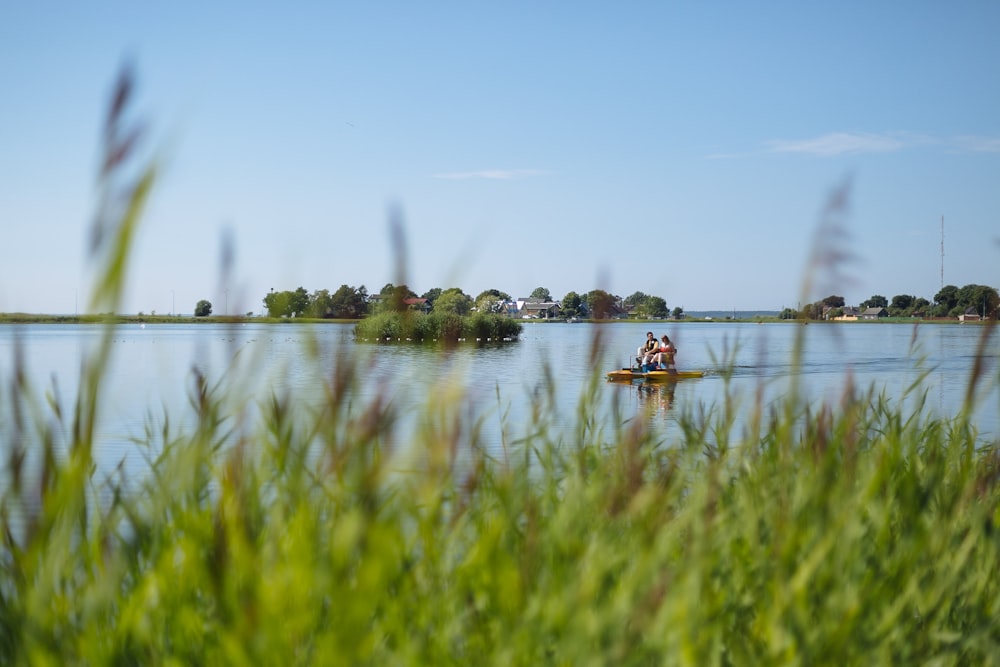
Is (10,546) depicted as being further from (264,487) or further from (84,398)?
(84,398)

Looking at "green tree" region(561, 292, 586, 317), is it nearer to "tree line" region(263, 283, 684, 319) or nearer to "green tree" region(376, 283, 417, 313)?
"tree line" region(263, 283, 684, 319)

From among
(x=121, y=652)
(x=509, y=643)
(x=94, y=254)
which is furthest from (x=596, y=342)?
(x=94, y=254)

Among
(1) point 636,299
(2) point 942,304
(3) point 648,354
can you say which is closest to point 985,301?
(1) point 636,299

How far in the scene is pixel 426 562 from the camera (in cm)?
278

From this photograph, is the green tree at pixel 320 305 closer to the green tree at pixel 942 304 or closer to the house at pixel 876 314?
the green tree at pixel 942 304

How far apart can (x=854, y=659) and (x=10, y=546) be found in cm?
256

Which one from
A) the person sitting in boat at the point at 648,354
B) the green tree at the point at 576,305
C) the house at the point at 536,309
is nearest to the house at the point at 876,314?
the house at the point at 536,309

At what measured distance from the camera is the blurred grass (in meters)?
1.74

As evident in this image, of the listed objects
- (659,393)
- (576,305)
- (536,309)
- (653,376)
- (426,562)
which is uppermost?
(536,309)

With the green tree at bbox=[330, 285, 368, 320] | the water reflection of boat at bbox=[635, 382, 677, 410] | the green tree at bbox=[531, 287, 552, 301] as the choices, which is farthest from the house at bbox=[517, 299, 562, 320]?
the green tree at bbox=[330, 285, 368, 320]

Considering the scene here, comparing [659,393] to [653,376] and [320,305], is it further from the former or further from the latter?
[320,305]

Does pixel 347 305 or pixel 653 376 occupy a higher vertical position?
pixel 347 305

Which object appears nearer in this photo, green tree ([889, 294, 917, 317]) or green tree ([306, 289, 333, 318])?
green tree ([306, 289, 333, 318])

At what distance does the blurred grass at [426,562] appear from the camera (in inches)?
68.5
